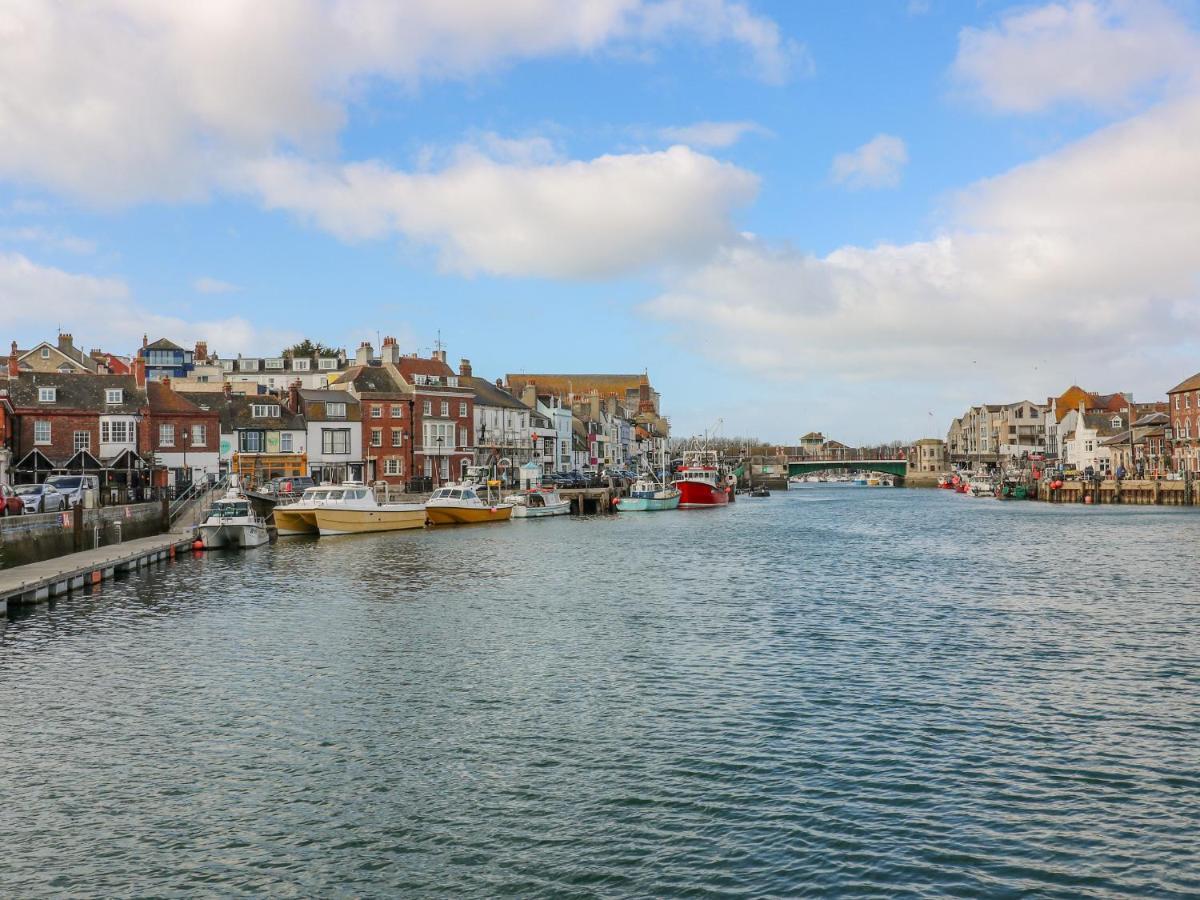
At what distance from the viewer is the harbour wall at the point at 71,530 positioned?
40719 mm

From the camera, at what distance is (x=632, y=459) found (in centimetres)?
18650

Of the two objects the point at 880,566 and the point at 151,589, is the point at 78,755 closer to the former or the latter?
the point at 151,589

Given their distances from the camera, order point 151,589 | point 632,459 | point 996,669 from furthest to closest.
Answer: point 632,459
point 151,589
point 996,669

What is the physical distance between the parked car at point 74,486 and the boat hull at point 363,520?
14066 millimetres

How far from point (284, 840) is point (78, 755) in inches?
244

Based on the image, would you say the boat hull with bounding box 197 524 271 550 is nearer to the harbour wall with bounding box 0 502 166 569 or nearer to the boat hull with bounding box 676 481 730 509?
the harbour wall with bounding box 0 502 166 569

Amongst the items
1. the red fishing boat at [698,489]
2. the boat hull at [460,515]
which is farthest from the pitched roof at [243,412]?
the red fishing boat at [698,489]

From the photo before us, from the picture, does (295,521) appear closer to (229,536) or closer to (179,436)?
(229,536)

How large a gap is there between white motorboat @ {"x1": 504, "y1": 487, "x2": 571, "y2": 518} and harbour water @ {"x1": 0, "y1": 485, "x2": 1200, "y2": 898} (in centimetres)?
5215

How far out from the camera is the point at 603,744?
61.6ft

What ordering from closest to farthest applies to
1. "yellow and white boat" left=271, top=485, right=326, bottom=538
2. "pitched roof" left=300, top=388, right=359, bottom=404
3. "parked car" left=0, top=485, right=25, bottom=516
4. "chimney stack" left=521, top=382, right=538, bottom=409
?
"parked car" left=0, top=485, right=25, bottom=516
"yellow and white boat" left=271, top=485, right=326, bottom=538
"pitched roof" left=300, top=388, right=359, bottom=404
"chimney stack" left=521, top=382, right=538, bottom=409

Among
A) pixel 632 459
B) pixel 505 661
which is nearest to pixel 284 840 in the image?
pixel 505 661

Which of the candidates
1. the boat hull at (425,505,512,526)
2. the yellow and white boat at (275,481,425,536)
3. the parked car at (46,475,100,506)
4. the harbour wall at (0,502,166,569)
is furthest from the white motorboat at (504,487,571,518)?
the parked car at (46,475,100,506)

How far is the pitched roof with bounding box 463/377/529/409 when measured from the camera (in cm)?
10712
